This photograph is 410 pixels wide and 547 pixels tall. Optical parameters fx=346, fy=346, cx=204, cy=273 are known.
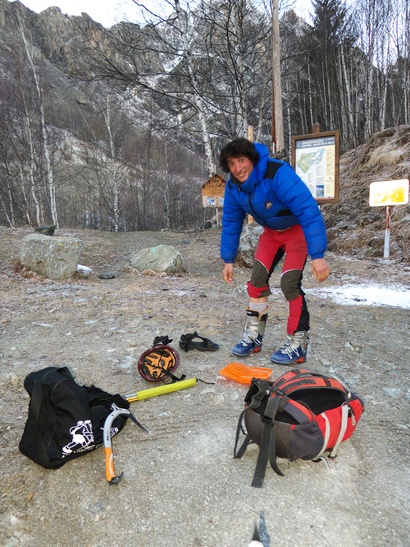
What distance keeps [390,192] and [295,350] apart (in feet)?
19.3

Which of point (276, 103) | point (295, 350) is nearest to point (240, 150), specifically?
point (295, 350)

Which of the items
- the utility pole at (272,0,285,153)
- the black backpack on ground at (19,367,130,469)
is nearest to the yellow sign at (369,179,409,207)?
the utility pole at (272,0,285,153)

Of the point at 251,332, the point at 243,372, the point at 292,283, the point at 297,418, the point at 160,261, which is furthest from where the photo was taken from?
the point at 160,261

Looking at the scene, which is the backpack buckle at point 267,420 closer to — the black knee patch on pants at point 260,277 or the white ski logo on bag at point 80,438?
the white ski logo on bag at point 80,438

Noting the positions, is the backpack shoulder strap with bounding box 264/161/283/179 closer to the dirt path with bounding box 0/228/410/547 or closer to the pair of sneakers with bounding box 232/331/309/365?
the pair of sneakers with bounding box 232/331/309/365

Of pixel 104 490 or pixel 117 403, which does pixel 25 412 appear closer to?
pixel 117 403

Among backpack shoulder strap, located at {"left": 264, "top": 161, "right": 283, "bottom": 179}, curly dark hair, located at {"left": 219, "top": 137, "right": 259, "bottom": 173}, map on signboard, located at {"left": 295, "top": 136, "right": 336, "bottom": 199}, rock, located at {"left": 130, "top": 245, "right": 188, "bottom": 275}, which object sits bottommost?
rock, located at {"left": 130, "top": 245, "right": 188, "bottom": 275}

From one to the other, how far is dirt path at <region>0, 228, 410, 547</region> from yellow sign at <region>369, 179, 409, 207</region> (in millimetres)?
3729

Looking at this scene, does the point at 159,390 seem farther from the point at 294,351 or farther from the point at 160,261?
the point at 160,261

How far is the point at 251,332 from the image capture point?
3.26 meters

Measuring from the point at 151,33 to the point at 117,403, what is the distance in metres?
13.3

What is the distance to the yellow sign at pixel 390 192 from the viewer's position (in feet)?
23.6

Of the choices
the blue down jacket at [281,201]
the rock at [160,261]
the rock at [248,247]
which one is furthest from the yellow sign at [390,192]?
the blue down jacket at [281,201]

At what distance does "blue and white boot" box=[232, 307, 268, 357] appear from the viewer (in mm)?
3223
